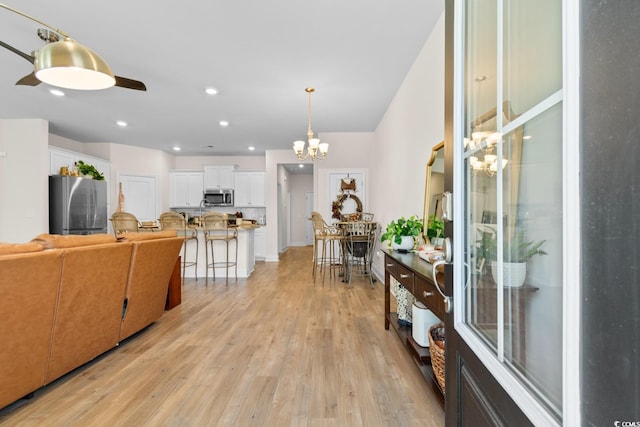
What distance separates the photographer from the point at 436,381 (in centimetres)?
178

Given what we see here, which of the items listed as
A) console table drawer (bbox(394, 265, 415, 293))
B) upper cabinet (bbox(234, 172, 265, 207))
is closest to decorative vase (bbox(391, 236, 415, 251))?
console table drawer (bbox(394, 265, 415, 293))

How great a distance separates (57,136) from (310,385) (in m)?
7.27

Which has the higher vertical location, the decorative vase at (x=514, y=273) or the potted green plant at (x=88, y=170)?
the potted green plant at (x=88, y=170)

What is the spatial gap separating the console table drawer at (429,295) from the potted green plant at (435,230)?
607mm

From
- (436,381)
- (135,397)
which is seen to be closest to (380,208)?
(436,381)

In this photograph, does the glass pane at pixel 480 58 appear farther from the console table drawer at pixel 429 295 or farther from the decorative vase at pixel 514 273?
the console table drawer at pixel 429 295

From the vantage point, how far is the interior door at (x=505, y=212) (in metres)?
0.57

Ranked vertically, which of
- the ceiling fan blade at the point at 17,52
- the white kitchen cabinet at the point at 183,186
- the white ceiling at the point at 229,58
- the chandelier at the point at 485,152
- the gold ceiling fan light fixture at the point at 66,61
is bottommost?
the chandelier at the point at 485,152

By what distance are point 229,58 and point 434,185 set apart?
247cm

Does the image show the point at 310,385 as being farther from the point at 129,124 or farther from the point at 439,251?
the point at 129,124

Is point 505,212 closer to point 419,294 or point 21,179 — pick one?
point 419,294

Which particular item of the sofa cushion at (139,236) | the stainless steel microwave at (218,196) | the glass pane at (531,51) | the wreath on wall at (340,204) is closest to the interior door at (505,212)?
the glass pane at (531,51)

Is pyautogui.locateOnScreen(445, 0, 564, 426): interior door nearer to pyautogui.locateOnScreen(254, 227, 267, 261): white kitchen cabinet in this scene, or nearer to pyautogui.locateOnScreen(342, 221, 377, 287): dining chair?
pyautogui.locateOnScreen(342, 221, 377, 287): dining chair

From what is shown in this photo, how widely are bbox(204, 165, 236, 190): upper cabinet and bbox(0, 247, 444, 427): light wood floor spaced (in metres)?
5.01
